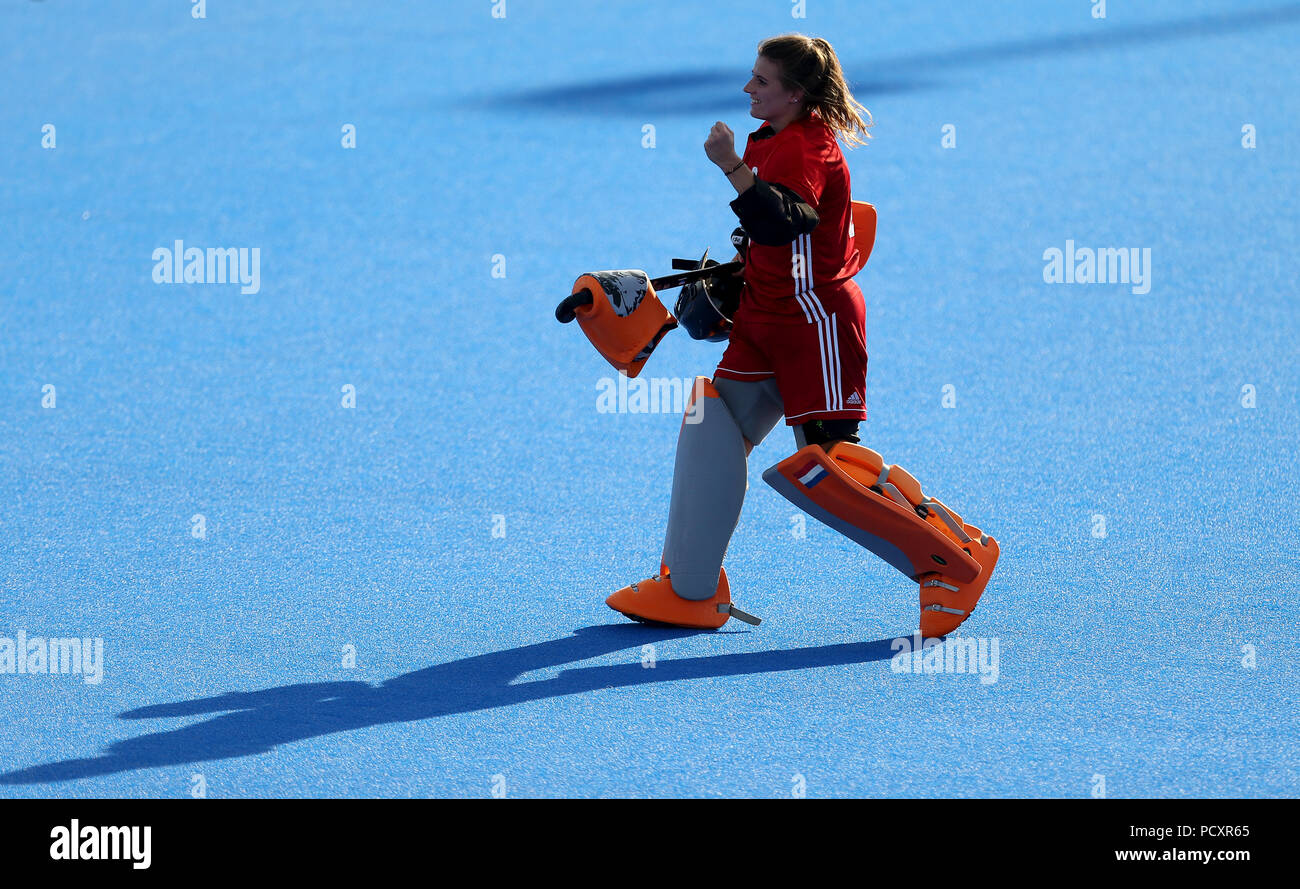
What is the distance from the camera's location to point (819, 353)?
468 centimetres

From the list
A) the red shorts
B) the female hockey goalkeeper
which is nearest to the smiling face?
the female hockey goalkeeper

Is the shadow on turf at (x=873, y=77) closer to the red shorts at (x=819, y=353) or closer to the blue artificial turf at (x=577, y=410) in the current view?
the blue artificial turf at (x=577, y=410)

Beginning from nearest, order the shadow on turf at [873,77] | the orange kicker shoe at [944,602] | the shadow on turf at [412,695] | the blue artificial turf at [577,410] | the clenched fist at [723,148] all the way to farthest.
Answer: the shadow on turf at [412,695], the blue artificial turf at [577,410], the clenched fist at [723,148], the orange kicker shoe at [944,602], the shadow on turf at [873,77]

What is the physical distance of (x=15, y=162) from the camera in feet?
37.5

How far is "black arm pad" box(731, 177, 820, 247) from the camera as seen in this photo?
14.1ft

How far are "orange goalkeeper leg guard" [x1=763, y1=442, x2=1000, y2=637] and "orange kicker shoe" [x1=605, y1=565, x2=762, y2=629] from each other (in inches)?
18.3

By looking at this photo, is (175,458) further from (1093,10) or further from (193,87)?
(1093,10)

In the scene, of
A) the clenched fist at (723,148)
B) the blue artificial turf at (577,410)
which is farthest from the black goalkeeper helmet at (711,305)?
the blue artificial turf at (577,410)

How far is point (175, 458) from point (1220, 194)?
7.26 meters

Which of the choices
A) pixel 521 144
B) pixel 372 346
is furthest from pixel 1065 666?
pixel 521 144

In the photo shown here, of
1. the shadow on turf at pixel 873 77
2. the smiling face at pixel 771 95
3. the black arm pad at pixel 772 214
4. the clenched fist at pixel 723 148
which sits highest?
the shadow on turf at pixel 873 77

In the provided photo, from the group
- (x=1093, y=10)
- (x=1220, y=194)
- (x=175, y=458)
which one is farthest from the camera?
(x=1093, y=10)

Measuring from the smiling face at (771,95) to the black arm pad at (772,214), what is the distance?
0.32 m

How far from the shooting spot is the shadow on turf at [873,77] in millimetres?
12633
